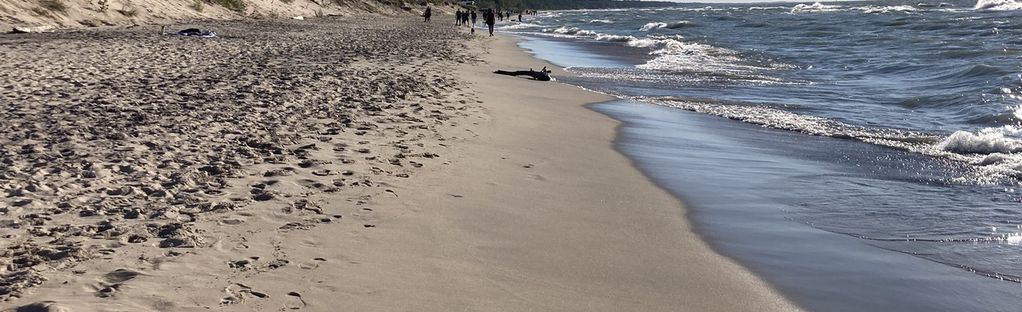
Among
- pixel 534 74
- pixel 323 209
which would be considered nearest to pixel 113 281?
pixel 323 209

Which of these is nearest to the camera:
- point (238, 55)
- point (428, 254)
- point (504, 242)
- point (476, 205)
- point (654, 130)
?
point (428, 254)

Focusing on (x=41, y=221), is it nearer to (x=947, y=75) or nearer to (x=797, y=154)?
(x=797, y=154)

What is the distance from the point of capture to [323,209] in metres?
5.41

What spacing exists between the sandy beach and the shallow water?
1.45 feet

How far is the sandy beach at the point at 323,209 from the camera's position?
402cm

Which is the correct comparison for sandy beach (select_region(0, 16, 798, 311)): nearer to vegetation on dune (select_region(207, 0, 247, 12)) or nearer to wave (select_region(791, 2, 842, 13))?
vegetation on dune (select_region(207, 0, 247, 12))

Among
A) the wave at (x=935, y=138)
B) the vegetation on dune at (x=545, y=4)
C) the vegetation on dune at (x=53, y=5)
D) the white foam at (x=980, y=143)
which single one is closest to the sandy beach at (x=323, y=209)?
the wave at (x=935, y=138)

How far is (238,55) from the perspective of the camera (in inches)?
663

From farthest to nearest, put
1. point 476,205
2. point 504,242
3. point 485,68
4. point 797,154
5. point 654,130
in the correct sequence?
1. point 485,68
2. point 654,130
3. point 797,154
4. point 476,205
5. point 504,242

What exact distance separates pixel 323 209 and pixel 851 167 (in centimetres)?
543

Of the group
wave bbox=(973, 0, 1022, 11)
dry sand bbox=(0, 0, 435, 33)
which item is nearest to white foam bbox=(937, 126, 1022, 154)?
dry sand bbox=(0, 0, 435, 33)

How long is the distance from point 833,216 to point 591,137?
3.95 m

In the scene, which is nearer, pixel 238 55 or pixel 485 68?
pixel 238 55

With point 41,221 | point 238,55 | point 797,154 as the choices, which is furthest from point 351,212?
point 238,55
